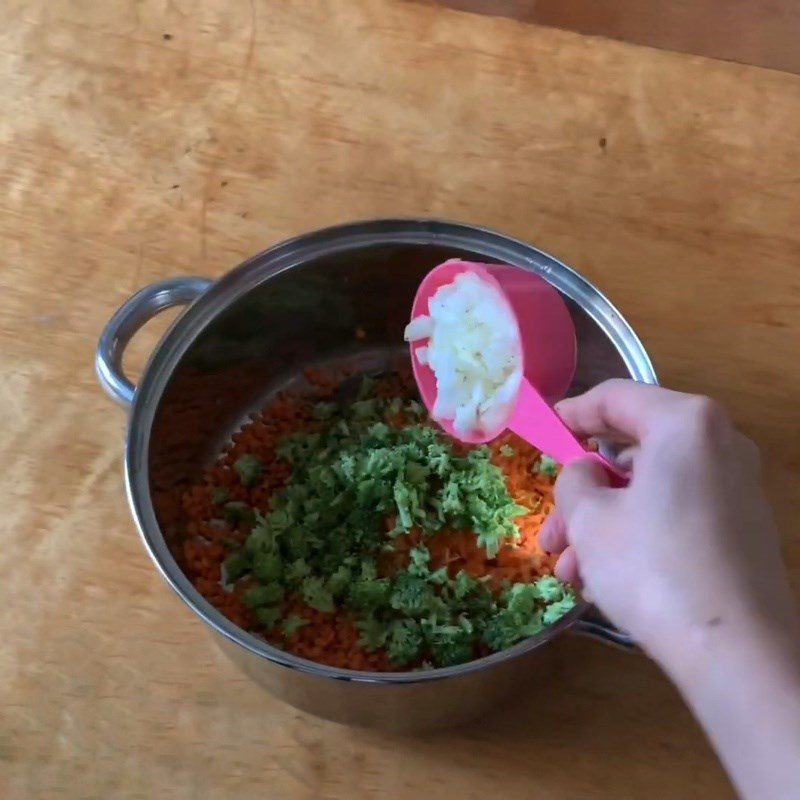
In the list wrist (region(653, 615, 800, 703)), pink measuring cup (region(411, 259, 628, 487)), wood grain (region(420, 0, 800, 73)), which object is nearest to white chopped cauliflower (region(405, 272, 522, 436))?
pink measuring cup (region(411, 259, 628, 487))

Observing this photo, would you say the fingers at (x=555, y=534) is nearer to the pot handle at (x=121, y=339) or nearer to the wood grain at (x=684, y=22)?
the pot handle at (x=121, y=339)

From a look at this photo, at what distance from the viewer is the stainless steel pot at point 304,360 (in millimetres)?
576

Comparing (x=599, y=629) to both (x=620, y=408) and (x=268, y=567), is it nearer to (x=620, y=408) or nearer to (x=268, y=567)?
(x=620, y=408)

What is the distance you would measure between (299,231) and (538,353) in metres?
0.32

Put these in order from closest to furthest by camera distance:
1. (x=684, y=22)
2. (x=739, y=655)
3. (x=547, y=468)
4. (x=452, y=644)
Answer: (x=739, y=655)
(x=452, y=644)
(x=547, y=468)
(x=684, y=22)

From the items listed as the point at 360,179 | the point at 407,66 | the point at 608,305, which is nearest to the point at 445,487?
the point at 608,305

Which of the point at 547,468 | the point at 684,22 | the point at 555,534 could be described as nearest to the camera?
the point at 555,534

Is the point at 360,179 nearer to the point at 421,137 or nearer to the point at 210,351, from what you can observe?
the point at 421,137

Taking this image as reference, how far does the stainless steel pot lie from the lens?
58cm

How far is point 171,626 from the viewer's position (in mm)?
721

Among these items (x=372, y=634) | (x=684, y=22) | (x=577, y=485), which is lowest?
A: (x=372, y=634)

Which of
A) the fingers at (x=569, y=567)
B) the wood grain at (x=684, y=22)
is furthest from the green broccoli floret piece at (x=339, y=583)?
the wood grain at (x=684, y=22)

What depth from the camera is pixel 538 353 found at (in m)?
0.66

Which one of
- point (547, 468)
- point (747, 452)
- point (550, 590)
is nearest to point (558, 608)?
point (550, 590)
